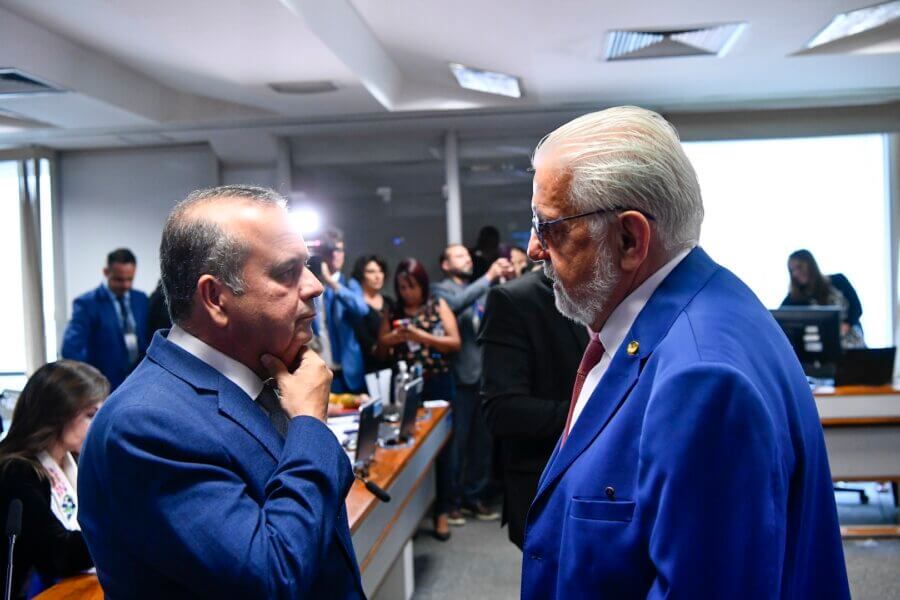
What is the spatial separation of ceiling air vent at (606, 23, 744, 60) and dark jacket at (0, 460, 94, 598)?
383cm

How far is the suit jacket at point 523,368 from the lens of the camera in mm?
2213

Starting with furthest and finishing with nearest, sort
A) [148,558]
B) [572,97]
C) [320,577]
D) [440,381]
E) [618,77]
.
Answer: [572,97] < [618,77] < [440,381] < [320,577] < [148,558]

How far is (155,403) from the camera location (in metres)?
1.07

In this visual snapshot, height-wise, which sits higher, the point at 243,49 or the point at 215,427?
the point at 243,49

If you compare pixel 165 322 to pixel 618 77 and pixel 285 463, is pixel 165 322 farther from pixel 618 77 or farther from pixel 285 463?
pixel 285 463

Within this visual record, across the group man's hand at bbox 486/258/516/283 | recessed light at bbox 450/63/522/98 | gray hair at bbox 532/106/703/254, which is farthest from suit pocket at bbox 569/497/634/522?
recessed light at bbox 450/63/522/98

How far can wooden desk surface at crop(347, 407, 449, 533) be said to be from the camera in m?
2.32

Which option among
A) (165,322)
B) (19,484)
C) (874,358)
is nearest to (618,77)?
(874,358)

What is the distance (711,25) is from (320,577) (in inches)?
163

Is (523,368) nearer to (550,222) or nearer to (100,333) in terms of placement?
(550,222)

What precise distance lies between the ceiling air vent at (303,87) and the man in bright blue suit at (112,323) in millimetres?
1523

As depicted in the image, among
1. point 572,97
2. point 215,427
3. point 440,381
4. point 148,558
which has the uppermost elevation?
point 572,97

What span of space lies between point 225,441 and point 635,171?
680 mm

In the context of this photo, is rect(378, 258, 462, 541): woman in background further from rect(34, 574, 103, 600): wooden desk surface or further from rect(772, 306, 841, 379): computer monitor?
rect(34, 574, 103, 600): wooden desk surface
